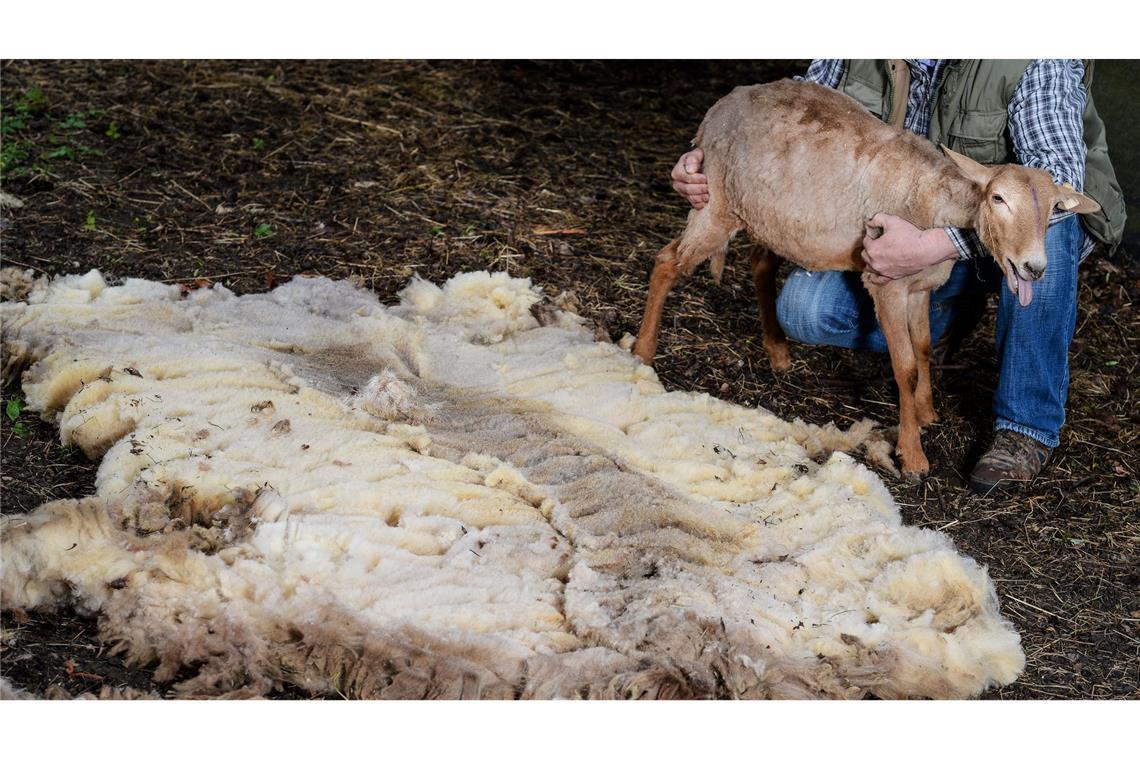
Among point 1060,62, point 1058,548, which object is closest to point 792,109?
point 1060,62

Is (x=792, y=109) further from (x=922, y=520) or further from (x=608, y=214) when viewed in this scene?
(x=608, y=214)

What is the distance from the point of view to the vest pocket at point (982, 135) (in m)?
4.28

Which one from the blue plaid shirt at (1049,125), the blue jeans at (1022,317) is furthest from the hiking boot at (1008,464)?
the blue plaid shirt at (1049,125)

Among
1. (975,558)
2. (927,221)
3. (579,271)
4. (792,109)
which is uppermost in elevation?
(792,109)

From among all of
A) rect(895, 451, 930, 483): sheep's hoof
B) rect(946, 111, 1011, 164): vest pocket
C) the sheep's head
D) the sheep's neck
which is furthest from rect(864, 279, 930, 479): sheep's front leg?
rect(946, 111, 1011, 164): vest pocket

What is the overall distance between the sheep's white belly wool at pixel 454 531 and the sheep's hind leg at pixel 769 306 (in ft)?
1.86

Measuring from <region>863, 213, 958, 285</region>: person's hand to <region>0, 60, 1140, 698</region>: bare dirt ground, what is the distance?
89cm

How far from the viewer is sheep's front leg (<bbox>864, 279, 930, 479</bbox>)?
4.27 m

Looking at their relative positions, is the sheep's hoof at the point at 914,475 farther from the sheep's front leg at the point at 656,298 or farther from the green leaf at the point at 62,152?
the green leaf at the point at 62,152

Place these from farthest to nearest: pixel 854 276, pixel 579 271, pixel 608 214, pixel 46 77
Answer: pixel 46 77
pixel 608 214
pixel 579 271
pixel 854 276

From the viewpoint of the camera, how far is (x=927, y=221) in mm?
4047

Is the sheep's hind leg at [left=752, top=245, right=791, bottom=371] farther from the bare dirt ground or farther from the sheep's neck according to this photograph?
the sheep's neck

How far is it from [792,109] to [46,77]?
5.23 metres

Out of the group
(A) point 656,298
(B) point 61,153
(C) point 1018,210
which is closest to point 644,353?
(A) point 656,298
